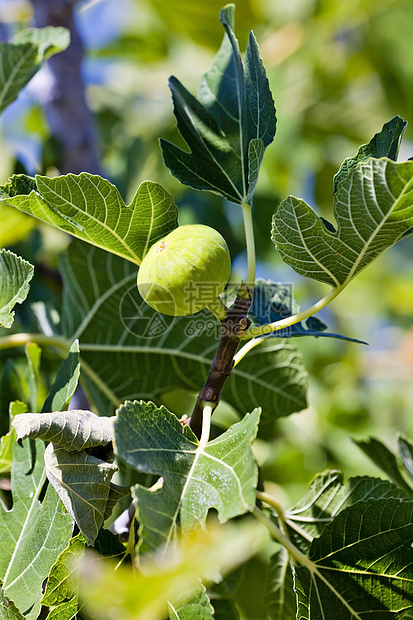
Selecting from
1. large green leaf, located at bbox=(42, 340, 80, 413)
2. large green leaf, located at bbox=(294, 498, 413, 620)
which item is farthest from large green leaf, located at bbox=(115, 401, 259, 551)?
large green leaf, located at bbox=(294, 498, 413, 620)

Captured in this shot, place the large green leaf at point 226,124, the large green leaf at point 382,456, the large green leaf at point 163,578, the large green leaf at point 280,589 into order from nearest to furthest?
the large green leaf at point 163,578 → the large green leaf at point 226,124 → the large green leaf at point 280,589 → the large green leaf at point 382,456

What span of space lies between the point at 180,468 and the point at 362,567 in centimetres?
31

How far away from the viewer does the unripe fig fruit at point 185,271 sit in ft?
2.16

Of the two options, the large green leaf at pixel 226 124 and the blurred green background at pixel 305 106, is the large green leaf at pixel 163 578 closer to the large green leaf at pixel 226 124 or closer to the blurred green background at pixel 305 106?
the large green leaf at pixel 226 124

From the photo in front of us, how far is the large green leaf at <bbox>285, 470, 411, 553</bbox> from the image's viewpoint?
894 millimetres

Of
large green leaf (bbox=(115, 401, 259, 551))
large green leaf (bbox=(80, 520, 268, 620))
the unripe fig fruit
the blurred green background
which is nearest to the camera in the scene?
large green leaf (bbox=(80, 520, 268, 620))

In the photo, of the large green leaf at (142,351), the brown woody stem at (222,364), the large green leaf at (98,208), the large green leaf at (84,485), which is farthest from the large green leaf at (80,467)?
the large green leaf at (142,351)

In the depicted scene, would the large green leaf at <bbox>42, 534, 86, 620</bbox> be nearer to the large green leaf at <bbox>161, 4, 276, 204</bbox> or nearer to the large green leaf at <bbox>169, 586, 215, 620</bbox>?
the large green leaf at <bbox>169, 586, 215, 620</bbox>

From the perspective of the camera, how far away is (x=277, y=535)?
0.78 meters

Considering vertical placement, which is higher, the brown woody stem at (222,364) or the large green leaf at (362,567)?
the brown woody stem at (222,364)

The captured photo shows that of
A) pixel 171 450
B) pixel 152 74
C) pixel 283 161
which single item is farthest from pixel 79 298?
pixel 152 74

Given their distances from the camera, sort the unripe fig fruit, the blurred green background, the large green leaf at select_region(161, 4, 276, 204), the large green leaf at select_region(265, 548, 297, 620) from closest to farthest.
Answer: the unripe fig fruit
the large green leaf at select_region(161, 4, 276, 204)
the large green leaf at select_region(265, 548, 297, 620)
the blurred green background

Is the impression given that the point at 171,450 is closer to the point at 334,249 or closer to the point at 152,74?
the point at 334,249

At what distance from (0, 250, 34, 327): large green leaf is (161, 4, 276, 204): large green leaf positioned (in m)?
0.28
